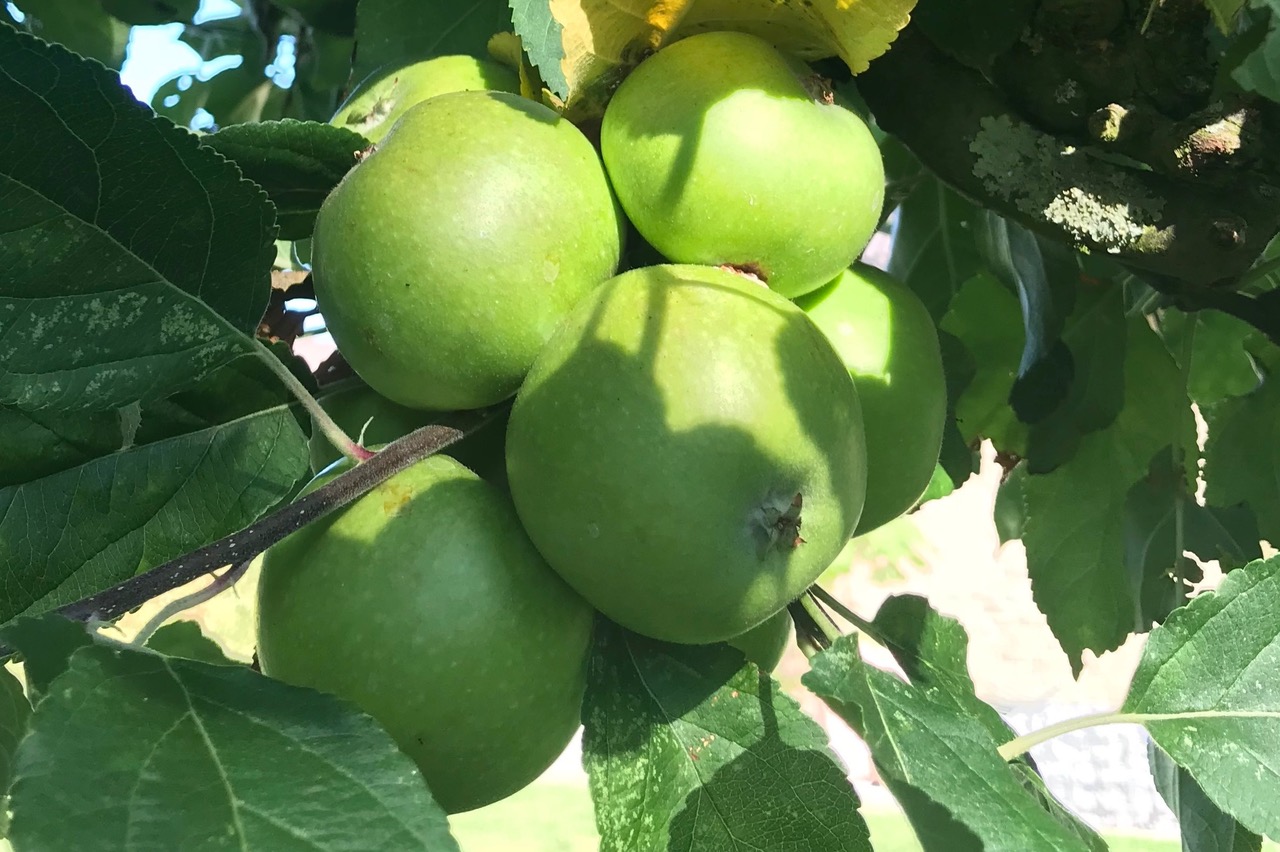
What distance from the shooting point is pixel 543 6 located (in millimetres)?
375

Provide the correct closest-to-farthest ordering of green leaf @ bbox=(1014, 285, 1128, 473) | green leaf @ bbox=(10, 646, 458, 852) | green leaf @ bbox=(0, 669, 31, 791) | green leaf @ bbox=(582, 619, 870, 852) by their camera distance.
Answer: green leaf @ bbox=(10, 646, 458, 852), green leaf @ bbox=(582, 619, 870, 852), green leaf @ bbox=(0, 669, 31, 791), green leaf @ bbox=(1014, 285, 1128, 473)

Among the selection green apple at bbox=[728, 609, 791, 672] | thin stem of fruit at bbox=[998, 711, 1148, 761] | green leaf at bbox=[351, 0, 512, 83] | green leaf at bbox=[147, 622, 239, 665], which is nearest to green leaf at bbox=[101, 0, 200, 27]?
green leaf at bbox=[351, 0, 512, 83]

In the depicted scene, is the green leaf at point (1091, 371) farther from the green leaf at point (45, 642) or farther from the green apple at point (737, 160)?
the green leaf at point (45, 642)

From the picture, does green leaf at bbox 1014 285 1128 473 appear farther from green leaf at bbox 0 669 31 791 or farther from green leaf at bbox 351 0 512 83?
green leaf at bbox 0 669 31 791

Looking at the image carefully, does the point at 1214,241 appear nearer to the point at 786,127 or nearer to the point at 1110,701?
the point at 786,127

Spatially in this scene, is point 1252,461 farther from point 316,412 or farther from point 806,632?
point 316,412

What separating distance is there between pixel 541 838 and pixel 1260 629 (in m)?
2.08

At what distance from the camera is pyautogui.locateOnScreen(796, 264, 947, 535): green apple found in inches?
17.5

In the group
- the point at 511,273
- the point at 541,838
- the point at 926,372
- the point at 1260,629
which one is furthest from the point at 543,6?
the point at 541,838

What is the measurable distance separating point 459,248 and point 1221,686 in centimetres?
40

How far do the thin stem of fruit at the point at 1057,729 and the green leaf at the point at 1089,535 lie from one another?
9.9 inches

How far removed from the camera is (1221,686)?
46cm

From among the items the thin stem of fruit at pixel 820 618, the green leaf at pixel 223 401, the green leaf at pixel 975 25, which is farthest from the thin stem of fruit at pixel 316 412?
the green leaf at pixel 975 25

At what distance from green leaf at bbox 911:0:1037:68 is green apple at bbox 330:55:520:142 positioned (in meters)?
0.21
